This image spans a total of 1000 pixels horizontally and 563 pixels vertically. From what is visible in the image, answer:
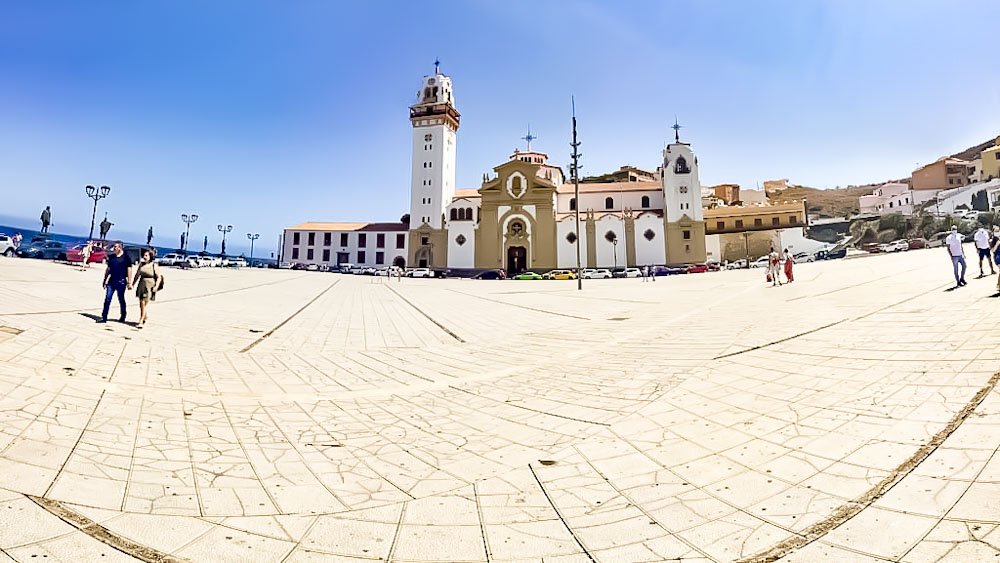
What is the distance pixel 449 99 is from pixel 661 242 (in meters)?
34.6

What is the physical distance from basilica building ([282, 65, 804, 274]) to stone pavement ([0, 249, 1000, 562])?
4347 cm

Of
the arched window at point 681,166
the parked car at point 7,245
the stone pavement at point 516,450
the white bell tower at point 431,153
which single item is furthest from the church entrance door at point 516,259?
the stone pavement at point 516,450

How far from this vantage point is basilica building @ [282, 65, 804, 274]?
170ft

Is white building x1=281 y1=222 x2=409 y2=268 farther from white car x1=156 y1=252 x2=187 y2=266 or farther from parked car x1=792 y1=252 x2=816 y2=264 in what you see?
parked car x1=792 y1=252 x2=816 y2=264

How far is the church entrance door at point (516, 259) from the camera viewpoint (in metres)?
53.9

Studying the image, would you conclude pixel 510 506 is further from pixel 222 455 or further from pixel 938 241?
pixel 938 241

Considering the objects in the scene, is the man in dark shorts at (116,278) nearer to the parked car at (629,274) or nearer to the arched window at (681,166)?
the parked car at (629,274)

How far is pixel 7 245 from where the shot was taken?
91.6ft

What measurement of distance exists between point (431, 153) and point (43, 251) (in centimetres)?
3987

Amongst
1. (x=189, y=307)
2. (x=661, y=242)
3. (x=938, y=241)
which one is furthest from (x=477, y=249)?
(x=938, y=241)

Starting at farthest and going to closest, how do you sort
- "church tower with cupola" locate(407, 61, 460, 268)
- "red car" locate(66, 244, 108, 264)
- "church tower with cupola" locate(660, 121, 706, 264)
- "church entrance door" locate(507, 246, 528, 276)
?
"church tower with cupola" locate(407, 61, 460, 268) < "church entrance door" locate(507, 246, 528, 276) < "church tower with cupola" locate(660, 121, 706, 264) < "red car" locate(66, 244, 108, 264)

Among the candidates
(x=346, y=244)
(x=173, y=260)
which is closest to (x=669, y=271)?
Result: (x=346, y=244)

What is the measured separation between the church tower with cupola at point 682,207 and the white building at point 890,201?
126 ft

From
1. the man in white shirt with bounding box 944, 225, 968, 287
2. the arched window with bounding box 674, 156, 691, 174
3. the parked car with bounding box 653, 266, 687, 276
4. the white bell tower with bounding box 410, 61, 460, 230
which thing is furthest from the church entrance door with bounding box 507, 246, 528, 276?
the man in white shirt with bounding box 944, 225, 968, 287
